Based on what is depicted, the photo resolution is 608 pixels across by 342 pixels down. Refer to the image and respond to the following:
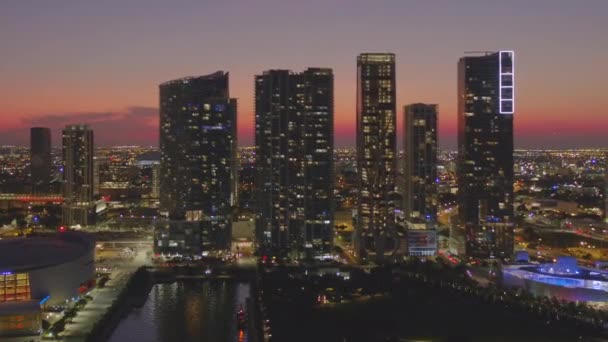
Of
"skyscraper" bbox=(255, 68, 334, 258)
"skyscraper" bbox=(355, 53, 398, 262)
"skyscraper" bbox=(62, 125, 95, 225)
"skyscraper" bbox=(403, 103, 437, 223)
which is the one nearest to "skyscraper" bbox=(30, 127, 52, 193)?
"skyscraper" bbox=(62, 125, 95, 225)

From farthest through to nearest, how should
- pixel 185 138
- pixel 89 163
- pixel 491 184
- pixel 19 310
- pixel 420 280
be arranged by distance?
pixel 89 163
pixel 185 138
pixel 491 184
pixel 420 280
pixel 19 310

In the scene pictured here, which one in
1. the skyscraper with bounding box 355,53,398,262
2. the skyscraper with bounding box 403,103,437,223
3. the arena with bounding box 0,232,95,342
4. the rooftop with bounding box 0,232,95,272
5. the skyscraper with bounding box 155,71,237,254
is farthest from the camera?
the skyscraper with bounding box 403,103,437,223

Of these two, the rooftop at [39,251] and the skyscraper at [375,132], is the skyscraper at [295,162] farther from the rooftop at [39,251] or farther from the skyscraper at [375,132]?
the rooftop at [39,251]

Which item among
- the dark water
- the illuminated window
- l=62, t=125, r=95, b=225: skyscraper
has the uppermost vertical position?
l=62, t=125, r=95, b=225: skyscraper

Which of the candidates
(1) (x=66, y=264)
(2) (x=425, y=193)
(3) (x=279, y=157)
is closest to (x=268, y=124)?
(3) (x=279, y=157)

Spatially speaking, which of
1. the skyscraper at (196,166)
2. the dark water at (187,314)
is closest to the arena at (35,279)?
the dark water at (187,314)

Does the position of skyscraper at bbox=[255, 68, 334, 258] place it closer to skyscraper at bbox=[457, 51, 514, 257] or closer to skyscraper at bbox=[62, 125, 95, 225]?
skyscraper at bbox=[457, 51, 514, 257]

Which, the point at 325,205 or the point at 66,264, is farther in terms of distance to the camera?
the point at 325,205

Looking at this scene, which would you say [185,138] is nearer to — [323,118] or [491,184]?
[323,118]
